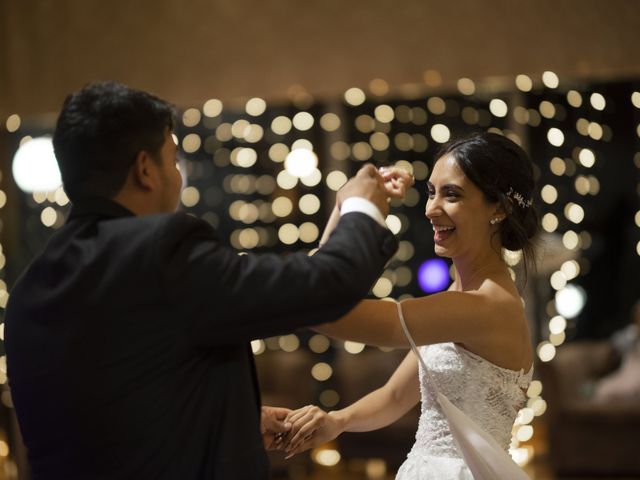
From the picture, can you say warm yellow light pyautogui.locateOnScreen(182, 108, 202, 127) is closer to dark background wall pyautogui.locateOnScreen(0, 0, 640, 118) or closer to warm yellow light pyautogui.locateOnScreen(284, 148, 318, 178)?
dark background wall pyautogui.locateOnScreen(0, 0, 640, 118)

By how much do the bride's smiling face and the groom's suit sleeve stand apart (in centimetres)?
87

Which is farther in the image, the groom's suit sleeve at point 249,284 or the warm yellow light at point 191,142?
the warm yellow light at point 191,142

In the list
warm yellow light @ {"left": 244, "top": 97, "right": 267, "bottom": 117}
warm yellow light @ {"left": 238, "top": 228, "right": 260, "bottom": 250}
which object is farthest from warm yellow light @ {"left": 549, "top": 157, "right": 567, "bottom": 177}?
warm yellow light @ {"left": 238, "top": 228, "right": 260, "bottom": 250}

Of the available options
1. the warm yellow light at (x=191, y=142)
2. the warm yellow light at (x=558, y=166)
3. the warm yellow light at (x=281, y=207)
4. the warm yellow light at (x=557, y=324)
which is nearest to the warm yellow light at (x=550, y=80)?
the warm yellow light at (x=558, y=166)

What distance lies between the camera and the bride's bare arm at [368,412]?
241 centimetres

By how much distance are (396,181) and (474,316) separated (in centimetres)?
45

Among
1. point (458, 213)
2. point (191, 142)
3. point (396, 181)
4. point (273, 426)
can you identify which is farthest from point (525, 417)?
point (396, 181)

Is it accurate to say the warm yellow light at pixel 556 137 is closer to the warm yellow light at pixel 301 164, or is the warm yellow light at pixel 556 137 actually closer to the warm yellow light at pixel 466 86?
the warm yellow light at pixel 466 86

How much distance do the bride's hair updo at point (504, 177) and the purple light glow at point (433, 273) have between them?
6.17 meters

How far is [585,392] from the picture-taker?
7.10 meters

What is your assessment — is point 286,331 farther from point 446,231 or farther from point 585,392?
point 585,392

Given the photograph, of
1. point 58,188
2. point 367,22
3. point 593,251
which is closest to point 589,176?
point 593,251

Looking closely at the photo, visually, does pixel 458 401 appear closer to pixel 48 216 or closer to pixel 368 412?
pixel 368 412

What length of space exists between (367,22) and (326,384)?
3.41 meters
